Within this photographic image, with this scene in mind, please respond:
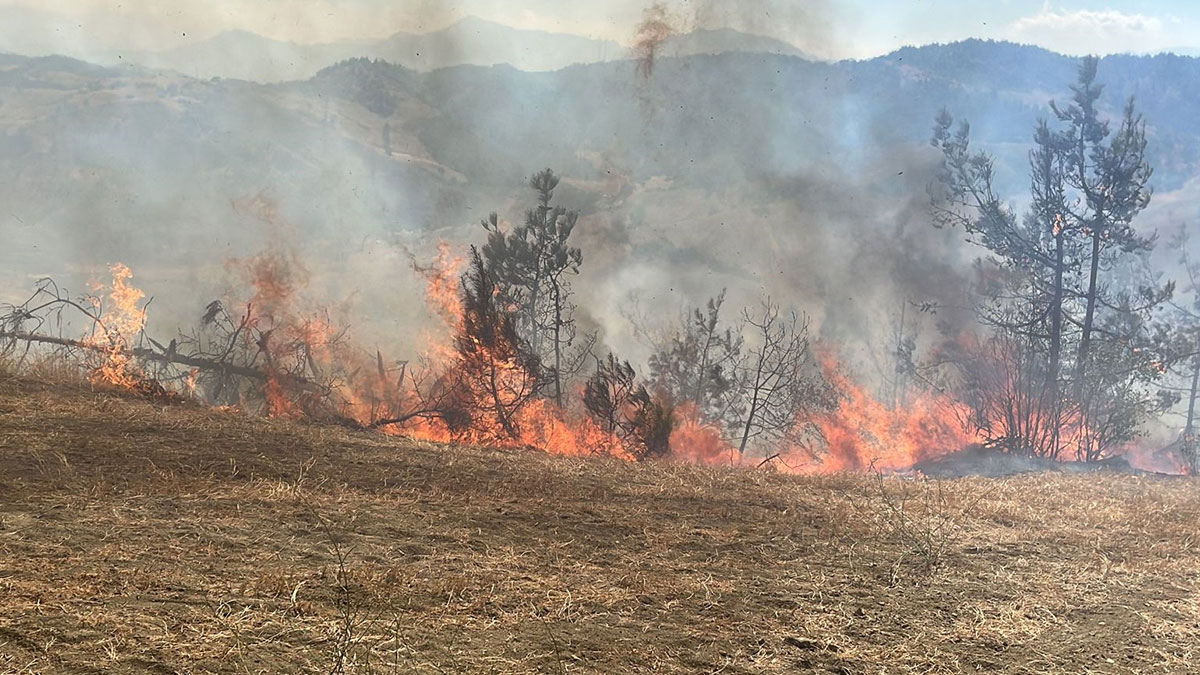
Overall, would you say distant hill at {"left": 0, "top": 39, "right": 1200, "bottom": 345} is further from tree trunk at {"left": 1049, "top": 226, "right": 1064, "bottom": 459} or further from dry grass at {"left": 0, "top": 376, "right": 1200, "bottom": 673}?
dry grass at {"left": 0, "top": 376, "right": 1200, "bottom": 673}

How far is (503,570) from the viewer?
6.19 m

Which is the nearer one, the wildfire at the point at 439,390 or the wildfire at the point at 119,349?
the wildfire at the point at 119,349

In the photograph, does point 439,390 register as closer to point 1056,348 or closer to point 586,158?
point 1056,348

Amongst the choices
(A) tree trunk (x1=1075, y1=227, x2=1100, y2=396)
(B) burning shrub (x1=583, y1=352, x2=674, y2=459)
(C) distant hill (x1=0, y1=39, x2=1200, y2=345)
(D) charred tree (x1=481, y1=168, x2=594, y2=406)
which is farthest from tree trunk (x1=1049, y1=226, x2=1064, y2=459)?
(C) distant hill (x1=0, y1=39, x2=1200, y2=345)

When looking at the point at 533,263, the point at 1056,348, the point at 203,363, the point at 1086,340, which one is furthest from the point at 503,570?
the point at 1086,340

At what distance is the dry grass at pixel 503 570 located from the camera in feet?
15.1

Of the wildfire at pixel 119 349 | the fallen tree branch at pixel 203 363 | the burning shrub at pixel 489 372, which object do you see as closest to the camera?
the wildfire at pixel 119 349

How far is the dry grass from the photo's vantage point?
4.59m

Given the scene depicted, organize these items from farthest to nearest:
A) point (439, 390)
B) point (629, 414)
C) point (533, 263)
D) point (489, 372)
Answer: point (533, 263) < point (629, 414) < point (439, 390) < point (489, 372)

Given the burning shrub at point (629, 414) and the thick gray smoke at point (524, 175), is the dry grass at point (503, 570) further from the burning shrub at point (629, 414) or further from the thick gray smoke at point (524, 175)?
the thick gray smoke at point (524, 175)

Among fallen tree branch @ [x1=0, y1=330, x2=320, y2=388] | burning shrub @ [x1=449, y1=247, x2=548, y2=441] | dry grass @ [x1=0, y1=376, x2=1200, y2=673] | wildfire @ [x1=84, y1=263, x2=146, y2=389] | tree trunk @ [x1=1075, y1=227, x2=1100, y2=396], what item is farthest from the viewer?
tree trunk @ [x1=1075, y1=227, x2=1100, y2=396]

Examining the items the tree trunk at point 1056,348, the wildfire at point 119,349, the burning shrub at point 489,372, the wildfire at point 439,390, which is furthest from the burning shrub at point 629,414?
the tree trunk at point 1056,348

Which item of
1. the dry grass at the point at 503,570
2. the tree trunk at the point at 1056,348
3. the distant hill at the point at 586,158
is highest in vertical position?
the distant hill at the point at 586,158

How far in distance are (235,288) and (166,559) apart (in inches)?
925
